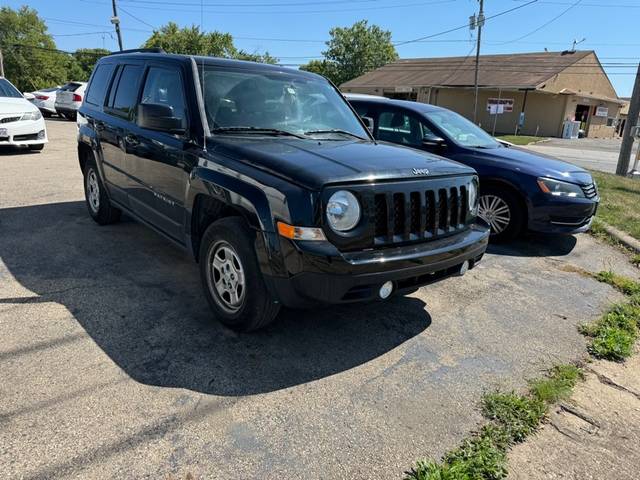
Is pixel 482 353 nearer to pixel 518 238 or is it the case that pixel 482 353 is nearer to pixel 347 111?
pixel 347 111

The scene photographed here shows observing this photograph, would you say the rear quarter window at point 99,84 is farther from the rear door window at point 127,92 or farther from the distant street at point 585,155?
the distant street at point 585,155

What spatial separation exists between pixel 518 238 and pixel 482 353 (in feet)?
11.6

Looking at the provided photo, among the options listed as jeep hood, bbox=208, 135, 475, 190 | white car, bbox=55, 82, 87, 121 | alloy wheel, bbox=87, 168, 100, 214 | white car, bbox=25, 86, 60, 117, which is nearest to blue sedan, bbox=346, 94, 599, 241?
jeep hood, bbox=208, 135, 475, 190

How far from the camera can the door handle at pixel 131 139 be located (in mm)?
4520

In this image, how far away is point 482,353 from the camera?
355 cm

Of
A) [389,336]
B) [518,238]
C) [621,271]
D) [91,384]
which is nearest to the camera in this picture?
[91,384]

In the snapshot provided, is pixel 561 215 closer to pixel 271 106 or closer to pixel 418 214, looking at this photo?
pixel 418 214

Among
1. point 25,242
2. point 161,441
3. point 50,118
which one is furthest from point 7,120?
point 50,118

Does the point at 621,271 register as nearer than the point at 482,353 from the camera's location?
No

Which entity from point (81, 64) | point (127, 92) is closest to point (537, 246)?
point (127, 92)

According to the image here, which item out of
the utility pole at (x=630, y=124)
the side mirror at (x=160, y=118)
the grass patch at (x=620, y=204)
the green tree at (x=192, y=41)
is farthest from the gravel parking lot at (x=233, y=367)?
the green tree at (x=192, y=41)

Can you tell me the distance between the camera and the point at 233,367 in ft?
10.3

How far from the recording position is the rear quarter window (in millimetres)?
5445

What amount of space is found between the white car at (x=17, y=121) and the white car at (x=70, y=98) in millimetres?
9424
